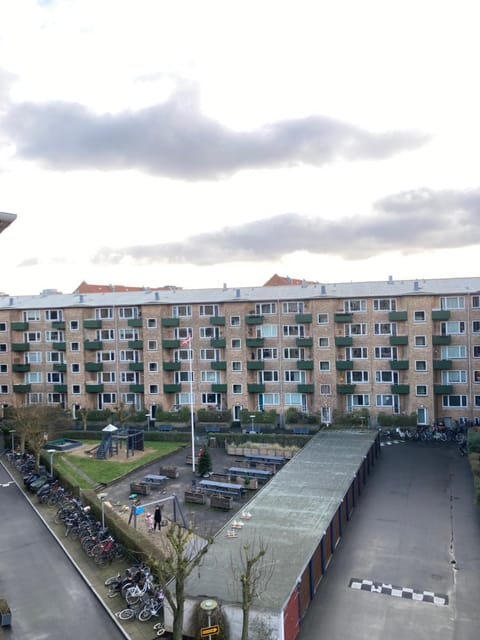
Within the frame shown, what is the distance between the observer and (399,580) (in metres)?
23.4

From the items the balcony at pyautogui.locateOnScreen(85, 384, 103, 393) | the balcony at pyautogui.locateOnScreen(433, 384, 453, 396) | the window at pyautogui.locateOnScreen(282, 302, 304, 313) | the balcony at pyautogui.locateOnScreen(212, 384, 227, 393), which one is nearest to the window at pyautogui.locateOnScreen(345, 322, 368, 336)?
the window at pyautogui.locateOnScreen(282, 302, 304, 313)

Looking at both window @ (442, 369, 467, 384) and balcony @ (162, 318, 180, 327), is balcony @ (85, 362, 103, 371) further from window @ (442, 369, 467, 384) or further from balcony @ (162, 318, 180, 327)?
window @ (442, 369, 467, 384)

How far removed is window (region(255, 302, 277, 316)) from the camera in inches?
2330

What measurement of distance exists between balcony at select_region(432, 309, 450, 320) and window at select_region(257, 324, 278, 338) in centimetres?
1584

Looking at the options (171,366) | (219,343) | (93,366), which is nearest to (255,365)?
(219,343)

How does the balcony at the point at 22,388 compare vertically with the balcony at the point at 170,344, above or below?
below

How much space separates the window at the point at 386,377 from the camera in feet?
181

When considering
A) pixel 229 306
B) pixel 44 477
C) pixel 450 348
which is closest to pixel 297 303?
pixel 229 306

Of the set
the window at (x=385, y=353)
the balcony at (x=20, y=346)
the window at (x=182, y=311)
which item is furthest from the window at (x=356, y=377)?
the balcony at (x=20, y=346)

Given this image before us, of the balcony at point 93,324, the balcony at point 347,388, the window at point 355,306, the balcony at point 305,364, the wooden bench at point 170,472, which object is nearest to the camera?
the wooden bench at point 170,472

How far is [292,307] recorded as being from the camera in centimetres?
5878

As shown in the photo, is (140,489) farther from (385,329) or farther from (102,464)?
(385,329)

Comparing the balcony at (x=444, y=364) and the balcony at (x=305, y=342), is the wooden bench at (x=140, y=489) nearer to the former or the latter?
the balcony at (x=305, y=342)

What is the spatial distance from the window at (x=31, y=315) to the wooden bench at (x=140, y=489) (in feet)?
120
